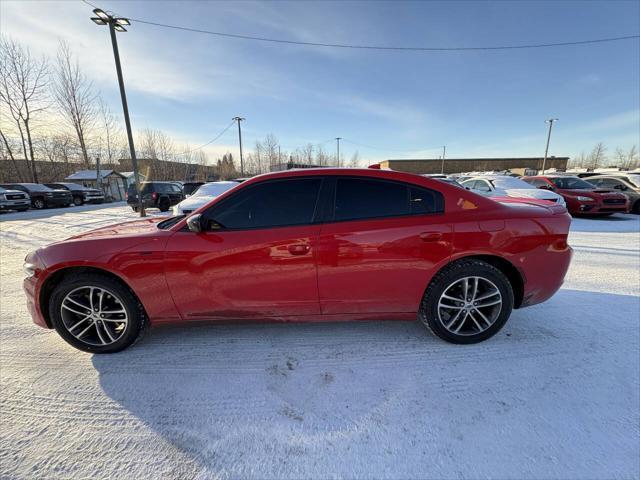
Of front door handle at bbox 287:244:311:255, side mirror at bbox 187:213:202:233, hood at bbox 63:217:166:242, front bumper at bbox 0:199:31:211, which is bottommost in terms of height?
front bumper at bbox 0:199:31:211

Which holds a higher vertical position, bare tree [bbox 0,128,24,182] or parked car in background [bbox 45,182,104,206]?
bare tree [bbox 0,128,24,182]

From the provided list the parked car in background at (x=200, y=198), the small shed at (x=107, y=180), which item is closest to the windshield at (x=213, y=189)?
the parked car in background at (x=200, y=198)

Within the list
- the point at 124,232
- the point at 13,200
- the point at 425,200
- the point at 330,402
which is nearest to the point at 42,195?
the point at 13,200

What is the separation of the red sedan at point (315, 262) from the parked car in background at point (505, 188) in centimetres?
758

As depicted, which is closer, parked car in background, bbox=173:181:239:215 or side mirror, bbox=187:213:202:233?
side mirror, bbox=187:213:202:233

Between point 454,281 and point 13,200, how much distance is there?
2246cm

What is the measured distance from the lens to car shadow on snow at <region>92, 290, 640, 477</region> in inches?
65.4

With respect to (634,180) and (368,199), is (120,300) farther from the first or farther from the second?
(634,180)

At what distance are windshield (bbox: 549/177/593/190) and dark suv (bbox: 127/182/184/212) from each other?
17.4 metres

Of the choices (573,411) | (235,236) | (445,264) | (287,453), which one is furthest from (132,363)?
(573,411)

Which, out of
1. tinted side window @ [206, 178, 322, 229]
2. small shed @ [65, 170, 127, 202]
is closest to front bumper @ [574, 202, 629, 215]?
tinted side window @ [206, 178, 322, 229]

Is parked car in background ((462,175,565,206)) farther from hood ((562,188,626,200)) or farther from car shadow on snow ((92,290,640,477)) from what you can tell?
car shadow on snow ((92,290,640,477))

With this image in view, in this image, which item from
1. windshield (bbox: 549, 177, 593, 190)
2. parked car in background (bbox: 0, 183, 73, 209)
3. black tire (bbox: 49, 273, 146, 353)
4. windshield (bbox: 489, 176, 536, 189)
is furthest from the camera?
parked car in background (bbox: 0, 183, 73, 209)

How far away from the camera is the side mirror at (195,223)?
231 cm
